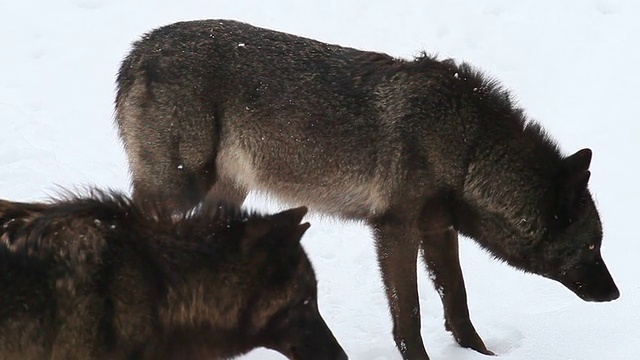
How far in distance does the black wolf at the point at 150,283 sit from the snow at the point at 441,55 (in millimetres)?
1675

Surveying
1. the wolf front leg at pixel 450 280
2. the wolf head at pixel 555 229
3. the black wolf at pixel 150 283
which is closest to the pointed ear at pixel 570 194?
the wolf head at pixel 555 229

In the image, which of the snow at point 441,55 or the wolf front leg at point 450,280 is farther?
the snow at point 441,55

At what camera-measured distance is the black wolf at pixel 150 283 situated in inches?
177

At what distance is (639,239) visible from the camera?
861 cm

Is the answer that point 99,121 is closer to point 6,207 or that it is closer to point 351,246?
point 351,246

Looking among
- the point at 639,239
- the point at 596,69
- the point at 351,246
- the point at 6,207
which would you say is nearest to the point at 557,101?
the point at 596,69

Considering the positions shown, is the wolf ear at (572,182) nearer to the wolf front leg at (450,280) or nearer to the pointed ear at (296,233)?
the wolf front leg at (450,280)

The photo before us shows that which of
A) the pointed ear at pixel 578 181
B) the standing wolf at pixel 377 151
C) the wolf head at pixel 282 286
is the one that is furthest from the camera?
the standing wolf at pixel 377 151

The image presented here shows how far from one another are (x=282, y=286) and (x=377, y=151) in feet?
7.30

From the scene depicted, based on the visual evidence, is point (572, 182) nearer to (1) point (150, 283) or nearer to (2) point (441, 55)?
(1) point (150, 283)

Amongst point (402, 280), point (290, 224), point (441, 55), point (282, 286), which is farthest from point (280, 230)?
point (441, 55)

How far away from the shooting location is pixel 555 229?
21.6 ft

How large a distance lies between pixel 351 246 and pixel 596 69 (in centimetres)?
457

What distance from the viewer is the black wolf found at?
450 centimetres
